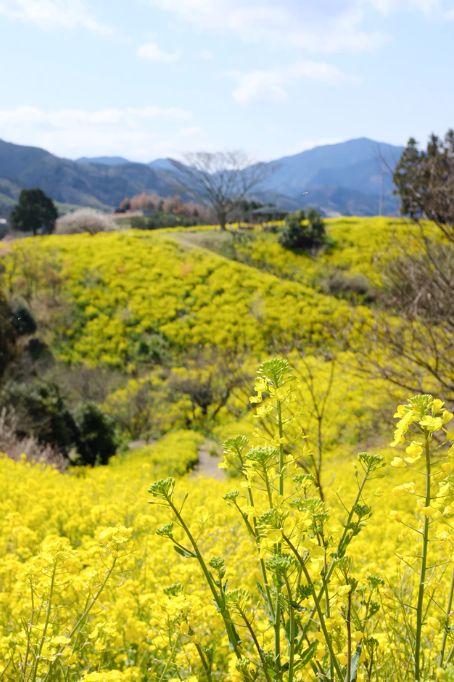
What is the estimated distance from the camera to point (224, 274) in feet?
99.6

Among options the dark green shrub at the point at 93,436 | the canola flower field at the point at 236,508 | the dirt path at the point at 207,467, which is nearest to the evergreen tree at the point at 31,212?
the canola flower field at the point at 236,508

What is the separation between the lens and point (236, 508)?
7.00ft

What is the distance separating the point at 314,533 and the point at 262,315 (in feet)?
Answer: 82.1

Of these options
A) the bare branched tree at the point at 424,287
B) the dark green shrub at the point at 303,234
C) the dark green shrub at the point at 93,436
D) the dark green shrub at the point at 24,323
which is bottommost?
the dark green shrub at the point at 93,436

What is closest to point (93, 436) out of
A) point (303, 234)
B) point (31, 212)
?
point (303, 234)

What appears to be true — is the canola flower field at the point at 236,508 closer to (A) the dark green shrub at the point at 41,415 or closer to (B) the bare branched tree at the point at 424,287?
(B) the bare branched tree at the point at 424,287

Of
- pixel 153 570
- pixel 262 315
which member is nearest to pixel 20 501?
pixel 153 570

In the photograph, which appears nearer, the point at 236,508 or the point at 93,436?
the point at 236,508

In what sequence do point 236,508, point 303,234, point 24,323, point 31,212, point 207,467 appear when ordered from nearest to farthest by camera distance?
point 236,508 < point 207,467 < point 24,323 < point 303,234 < point 31,212

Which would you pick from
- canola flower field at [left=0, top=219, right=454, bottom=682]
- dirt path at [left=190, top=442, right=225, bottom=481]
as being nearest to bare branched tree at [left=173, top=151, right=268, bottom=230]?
canola flower field at [left=0, top=219, right=454, bottom=682]

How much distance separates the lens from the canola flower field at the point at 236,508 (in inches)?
65.4

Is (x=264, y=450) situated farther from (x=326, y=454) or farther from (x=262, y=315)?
(x=262, y=315)

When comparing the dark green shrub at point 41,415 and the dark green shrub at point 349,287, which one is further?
the dark green shrub at point 349,287

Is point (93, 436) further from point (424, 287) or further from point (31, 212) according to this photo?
point (31, 212)
